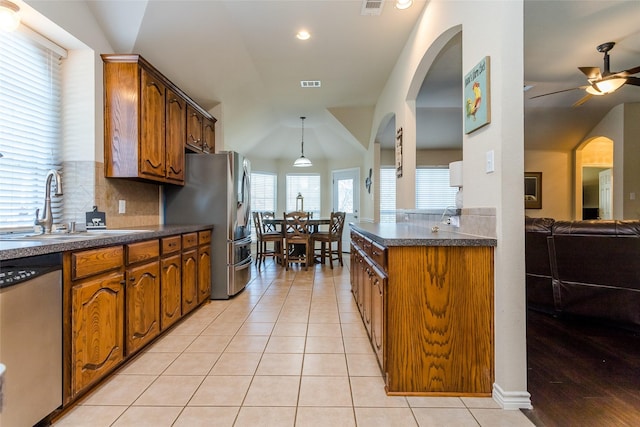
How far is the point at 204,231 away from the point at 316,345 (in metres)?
1.75

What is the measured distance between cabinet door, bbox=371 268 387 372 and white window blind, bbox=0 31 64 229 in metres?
2.43

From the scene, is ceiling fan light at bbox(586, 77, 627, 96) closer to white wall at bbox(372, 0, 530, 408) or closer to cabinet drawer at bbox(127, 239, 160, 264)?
white wall at bbox(372, 0, 530, 408)

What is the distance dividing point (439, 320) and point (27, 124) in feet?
9.91

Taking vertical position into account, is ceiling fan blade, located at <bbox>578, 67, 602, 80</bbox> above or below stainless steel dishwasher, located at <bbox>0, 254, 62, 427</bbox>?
above

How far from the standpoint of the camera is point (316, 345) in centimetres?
236

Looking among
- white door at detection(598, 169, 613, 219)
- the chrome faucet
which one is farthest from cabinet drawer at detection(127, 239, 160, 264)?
white door at detection(598, 169, 613, 219)

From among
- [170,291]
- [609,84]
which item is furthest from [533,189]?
[170,291]

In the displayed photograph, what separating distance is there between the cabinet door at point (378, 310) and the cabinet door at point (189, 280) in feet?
5.69

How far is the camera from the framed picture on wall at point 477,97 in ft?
5.69

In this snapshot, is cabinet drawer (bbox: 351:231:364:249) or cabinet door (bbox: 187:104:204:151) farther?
cabinet door (bbox: 187:104:204:151)

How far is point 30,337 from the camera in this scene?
1360 millimetres

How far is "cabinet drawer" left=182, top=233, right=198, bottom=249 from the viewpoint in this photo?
114 inches

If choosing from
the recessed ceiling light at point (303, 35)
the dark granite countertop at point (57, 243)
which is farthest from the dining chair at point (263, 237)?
the dark granite countertop at point (57, 243)

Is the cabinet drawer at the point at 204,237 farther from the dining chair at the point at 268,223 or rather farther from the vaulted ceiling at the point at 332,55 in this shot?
the dining chair at the point at 268,223
